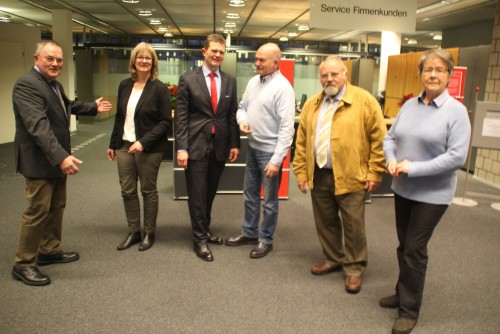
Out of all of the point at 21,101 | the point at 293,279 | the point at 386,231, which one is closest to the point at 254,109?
the point at 293,279

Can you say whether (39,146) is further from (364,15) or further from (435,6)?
(435,6)

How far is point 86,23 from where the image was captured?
36.4 feet

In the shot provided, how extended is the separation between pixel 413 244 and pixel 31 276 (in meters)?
2.20

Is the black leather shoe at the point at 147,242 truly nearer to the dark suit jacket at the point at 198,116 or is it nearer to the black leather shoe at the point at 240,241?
the black leather shoe at the point at 240,241

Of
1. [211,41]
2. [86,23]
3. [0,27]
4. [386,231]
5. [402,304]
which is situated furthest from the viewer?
[86,23]

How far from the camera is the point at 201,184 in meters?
3.05

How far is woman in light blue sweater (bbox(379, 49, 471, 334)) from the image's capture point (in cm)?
200

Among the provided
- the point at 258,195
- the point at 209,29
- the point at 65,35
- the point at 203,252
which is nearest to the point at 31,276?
the point at 203,252

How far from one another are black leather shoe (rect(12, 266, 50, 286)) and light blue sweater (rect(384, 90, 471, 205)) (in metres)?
2.12

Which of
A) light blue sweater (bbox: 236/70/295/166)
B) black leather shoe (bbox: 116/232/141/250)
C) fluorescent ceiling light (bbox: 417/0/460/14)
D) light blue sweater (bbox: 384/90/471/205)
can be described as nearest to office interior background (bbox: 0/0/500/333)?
fluorescent ceiling light (bbox: 417/0/460/14)

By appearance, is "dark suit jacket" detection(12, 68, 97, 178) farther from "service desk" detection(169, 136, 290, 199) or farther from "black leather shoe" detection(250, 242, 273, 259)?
"service desk" detection(169, 136, 290, 199)

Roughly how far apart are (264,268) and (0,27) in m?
7.04

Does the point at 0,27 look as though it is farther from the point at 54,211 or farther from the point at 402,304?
the point at 402,304

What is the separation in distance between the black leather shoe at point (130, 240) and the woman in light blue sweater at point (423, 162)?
194cm
